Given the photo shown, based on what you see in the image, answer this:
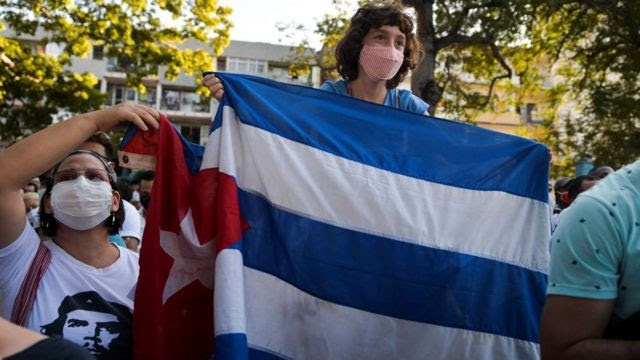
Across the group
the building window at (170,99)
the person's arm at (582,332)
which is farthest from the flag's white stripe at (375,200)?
the building window at (170,99)

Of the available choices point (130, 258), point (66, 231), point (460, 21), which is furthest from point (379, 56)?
point (460, 21)

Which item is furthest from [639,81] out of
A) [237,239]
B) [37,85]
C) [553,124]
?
[237,239]

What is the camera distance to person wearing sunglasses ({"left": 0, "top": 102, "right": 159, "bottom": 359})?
234 cm

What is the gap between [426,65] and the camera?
1162 centimetres

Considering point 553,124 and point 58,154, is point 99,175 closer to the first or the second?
point 58,154

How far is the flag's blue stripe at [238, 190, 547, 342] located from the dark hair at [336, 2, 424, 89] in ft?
4.43

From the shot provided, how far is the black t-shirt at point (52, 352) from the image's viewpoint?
1420 mm

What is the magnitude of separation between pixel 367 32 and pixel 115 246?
75.6 inches

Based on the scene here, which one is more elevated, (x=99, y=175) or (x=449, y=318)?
(x=99, y=175)

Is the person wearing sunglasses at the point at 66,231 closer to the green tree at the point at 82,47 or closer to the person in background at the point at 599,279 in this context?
the person in background at the point at 599,279

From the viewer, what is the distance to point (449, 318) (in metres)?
2.87

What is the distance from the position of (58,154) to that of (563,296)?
181 centimetres

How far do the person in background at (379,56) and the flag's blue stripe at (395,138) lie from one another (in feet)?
1.68

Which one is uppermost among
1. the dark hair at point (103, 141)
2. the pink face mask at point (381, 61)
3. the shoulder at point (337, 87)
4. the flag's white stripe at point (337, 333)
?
the pink face mask at point (381, 61)
